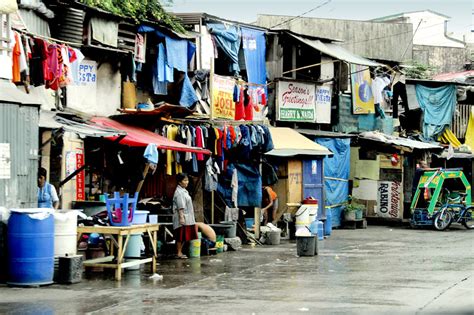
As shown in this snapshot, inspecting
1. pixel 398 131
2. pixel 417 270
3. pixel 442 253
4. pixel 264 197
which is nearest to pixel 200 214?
pixel 264 197

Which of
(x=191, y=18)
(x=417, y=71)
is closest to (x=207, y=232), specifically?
(x=191, y=18)

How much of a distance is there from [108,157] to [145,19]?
407cm

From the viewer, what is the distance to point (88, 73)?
20.1 meters

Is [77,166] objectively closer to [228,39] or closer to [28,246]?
[28,246]

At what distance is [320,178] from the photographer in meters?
26.6

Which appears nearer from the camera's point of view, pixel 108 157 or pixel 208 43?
pixel 108 157

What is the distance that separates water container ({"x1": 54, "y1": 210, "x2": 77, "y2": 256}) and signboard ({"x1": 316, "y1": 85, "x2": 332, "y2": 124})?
17.1 meters

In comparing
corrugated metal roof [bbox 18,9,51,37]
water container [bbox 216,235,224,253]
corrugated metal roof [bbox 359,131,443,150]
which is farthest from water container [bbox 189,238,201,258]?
corrugated metal roof [bbox 359,131,443,150]

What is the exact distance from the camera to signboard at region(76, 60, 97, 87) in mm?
19812

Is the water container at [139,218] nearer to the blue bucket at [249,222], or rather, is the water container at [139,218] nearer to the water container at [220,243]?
the water container at [220,243]

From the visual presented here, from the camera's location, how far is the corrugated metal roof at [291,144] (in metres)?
24.9

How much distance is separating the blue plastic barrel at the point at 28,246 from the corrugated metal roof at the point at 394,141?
64.1ft

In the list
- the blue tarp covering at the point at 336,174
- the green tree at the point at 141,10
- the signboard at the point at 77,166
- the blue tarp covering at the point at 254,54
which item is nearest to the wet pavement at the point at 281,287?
the signboard at the point at 77,166

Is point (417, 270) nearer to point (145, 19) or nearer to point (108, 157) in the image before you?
point (108, 157)
